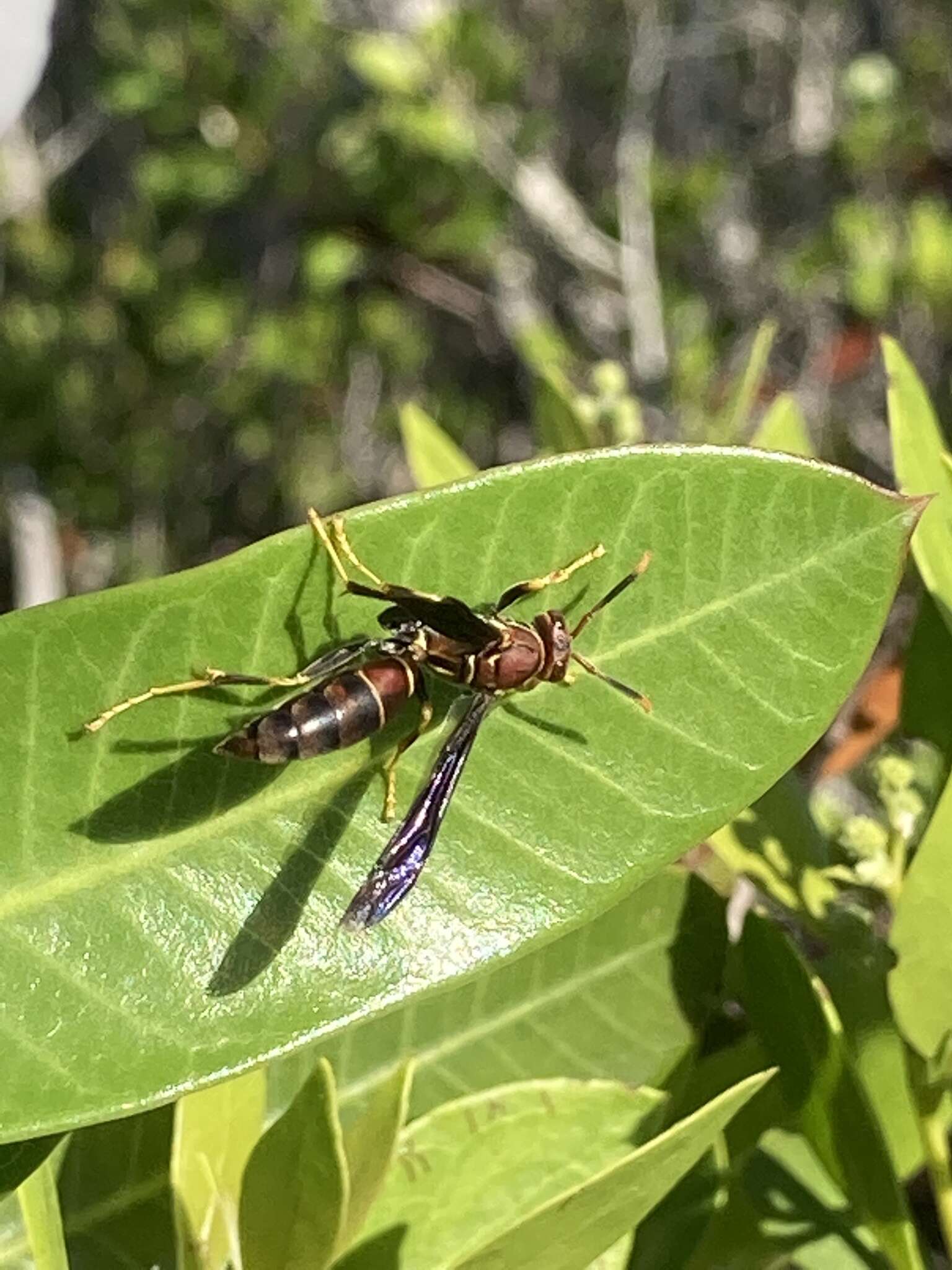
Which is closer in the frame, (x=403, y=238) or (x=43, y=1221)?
(x=43, y=1221)

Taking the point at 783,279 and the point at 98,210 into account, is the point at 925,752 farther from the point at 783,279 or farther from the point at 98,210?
the point at 98,210

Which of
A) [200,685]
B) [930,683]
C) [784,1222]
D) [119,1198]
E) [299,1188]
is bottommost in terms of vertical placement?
[784,1222]

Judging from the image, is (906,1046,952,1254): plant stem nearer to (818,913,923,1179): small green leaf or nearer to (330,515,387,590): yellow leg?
(818,913,923,1179): small green leaf

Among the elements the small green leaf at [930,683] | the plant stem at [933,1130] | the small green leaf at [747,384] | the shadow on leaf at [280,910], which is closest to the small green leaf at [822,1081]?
the plant stem at [933,1130]

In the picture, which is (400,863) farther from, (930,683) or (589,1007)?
(930,683)

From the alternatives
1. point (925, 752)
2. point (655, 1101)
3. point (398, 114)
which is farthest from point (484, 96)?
point (655, 1101)

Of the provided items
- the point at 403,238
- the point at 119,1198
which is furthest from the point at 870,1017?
the point at 403,238

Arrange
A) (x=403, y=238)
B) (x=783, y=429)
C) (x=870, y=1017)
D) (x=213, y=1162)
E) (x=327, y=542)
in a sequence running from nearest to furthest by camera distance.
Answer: (x=327, y=542)
(x=213, y=1162)
(x=870, y=1017)
(x=783, y=429)
(x=403, y=238)
